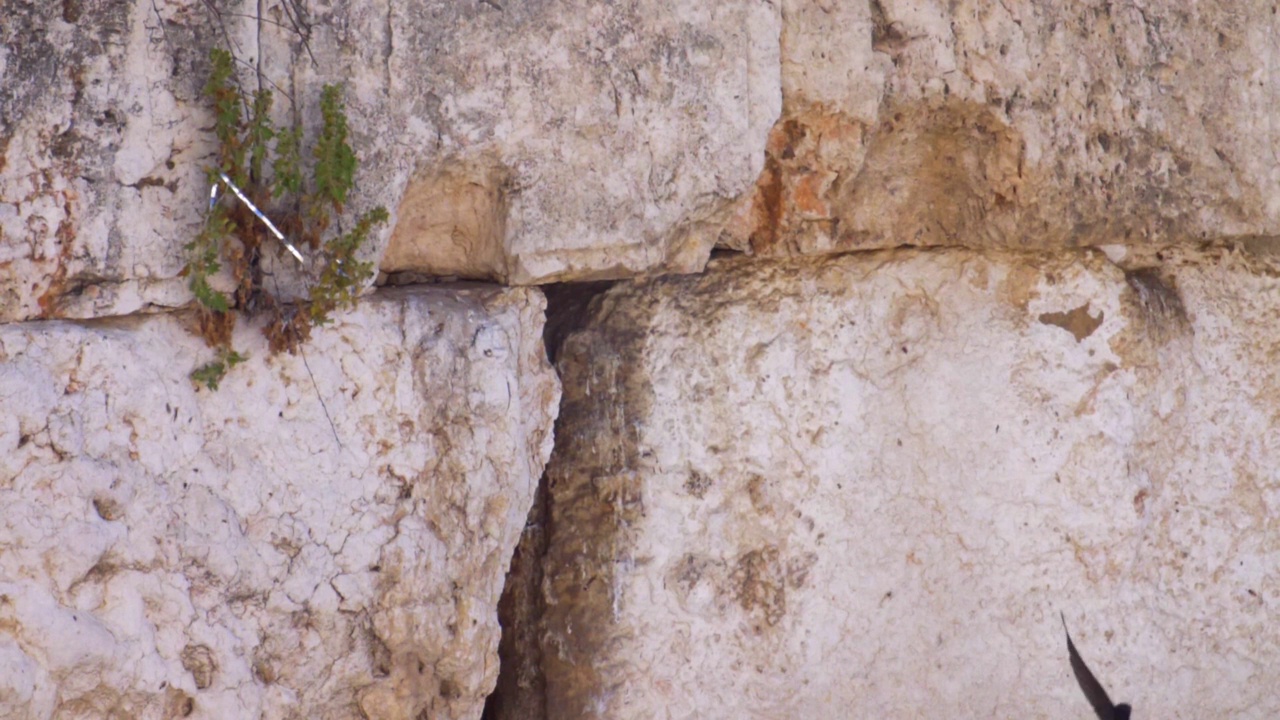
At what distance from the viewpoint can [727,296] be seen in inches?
115

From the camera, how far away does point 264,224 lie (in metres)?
2.18

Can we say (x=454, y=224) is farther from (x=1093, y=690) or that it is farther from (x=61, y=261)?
(x=1093, y=690)

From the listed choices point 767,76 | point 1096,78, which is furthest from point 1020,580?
point 767,76

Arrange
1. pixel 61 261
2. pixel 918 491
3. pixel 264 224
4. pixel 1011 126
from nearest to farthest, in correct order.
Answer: pixel 61 261 < pixel 264 224 < pixel 1011 126 < pixel 918 491

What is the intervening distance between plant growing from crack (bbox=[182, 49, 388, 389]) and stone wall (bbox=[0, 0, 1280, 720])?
0.03 meters

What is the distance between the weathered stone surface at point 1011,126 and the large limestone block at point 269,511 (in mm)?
671

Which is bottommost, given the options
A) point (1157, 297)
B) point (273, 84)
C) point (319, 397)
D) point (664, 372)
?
point (319, 397)

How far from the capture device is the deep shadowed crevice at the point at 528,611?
2.84 metres

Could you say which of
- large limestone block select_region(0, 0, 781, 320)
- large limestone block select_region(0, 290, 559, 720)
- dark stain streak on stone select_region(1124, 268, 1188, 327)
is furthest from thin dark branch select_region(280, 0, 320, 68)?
dark stain streak on stone select_region(1124, 268, 1188, 327)

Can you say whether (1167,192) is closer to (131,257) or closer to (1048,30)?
(1048,30)

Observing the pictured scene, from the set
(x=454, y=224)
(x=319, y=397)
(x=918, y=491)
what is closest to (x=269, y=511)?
(x=319, y=397)

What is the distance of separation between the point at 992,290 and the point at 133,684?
1.93m

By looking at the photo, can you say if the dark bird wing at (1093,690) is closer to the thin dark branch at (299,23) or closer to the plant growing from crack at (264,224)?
the plant growing from crack at (264,224)

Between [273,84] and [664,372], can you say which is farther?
[664,372]
